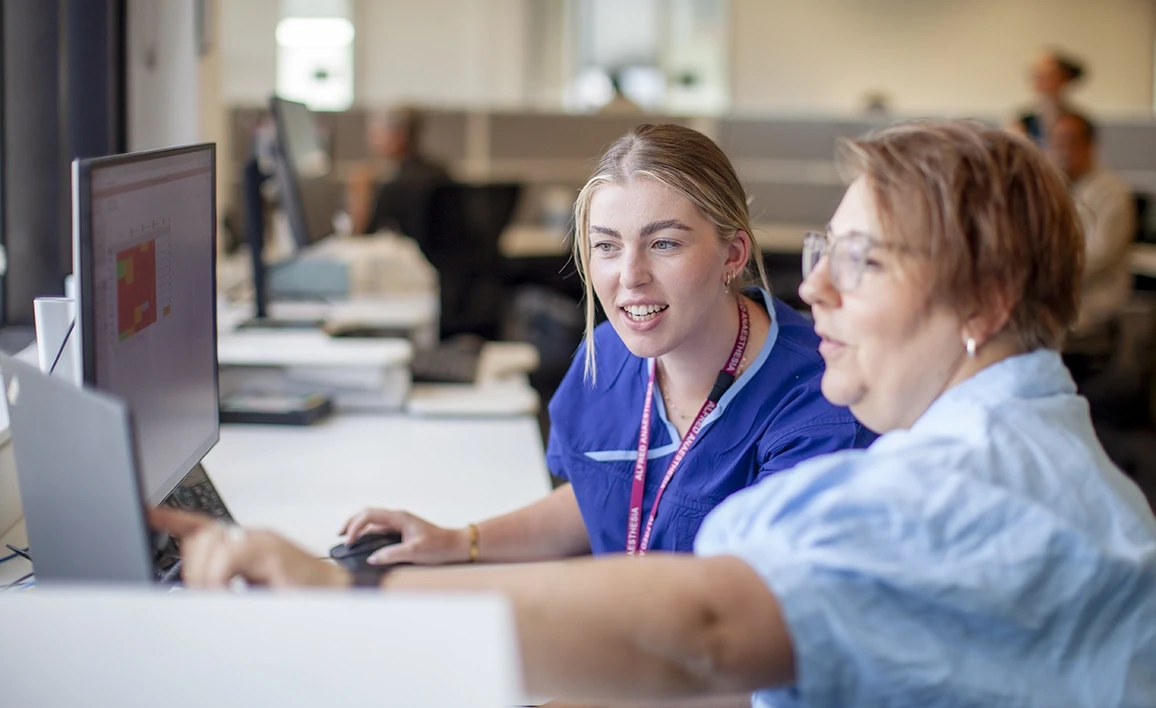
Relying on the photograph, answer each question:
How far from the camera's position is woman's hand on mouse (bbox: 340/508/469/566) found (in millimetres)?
1615

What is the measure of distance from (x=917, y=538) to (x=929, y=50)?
9.05m

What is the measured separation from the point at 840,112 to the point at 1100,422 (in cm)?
504

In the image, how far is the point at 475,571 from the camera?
938mm

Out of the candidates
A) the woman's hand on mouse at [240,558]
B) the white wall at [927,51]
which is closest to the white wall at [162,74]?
the woman's hand on mouse at [240,558]

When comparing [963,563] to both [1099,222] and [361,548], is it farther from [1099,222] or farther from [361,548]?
[1099,222]

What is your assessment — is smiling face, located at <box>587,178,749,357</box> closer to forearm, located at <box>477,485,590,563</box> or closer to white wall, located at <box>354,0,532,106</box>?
forearm, located at <box>477,485,590,563</box>

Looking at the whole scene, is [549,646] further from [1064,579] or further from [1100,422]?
[1100,422]

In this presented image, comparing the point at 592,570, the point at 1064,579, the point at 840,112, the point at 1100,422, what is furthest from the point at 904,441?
the point at 840,112

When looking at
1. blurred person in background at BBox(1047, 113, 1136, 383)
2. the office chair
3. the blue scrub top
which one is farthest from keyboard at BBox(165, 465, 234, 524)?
blurred person in background at BBox(1047, 113, 1136, 383)

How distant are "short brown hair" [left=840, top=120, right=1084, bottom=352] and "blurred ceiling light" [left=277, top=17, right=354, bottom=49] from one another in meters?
8.14

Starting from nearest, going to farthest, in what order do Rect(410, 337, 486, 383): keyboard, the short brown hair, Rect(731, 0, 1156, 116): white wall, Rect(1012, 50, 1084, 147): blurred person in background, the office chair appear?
1. the short brown hair
2. Rect(410, 337, 486, 383): keyboard
3. the office chair
4. Rect(1012, 50, 1084, 147): blurred person in background
5. Rect(731, 0, 1156, 116): white wall

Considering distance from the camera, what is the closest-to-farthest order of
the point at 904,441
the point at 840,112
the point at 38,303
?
the point at 904,441, the point at 38,303, the point at 840,112

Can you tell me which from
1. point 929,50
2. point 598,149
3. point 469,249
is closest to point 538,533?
point 469,249

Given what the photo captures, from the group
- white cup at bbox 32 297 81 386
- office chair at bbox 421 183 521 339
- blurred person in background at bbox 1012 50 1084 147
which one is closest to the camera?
white cup at bbox 32 297 81 386
